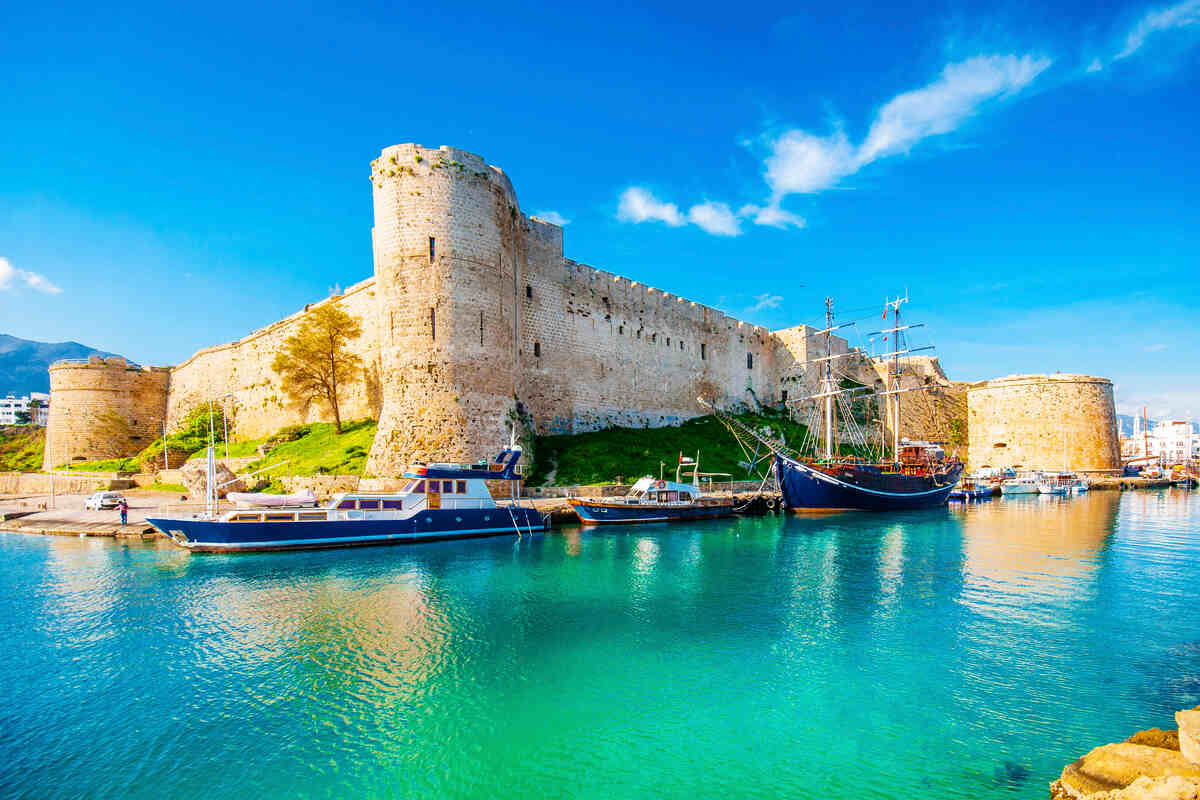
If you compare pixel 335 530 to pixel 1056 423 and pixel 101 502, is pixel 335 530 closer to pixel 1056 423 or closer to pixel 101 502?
pixel 101 502

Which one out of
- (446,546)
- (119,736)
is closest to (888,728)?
(119,736)

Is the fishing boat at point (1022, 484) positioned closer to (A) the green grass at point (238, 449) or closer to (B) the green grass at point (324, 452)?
(B) the green grass at point (324, 452)

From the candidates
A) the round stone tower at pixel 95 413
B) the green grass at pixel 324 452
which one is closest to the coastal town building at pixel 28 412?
the round stone tower at pixel 95 413

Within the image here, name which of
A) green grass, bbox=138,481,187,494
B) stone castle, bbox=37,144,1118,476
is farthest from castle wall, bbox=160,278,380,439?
green grass, bbox=138,481,187,494

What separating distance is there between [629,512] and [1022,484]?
3371 cm

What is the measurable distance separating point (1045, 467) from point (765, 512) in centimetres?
3292

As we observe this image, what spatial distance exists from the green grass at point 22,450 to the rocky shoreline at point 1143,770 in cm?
5194

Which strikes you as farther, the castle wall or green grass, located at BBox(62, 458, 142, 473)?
green grass, located at BBox(62, 458, 142, 473)

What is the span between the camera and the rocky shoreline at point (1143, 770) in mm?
4090

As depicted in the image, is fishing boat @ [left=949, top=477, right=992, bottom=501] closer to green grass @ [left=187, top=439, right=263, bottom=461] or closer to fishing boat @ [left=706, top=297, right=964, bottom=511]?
fishing boat @ [left=706, top=297, right=964, bottom=511]

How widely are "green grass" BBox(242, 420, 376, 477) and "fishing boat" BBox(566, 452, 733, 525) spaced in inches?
367

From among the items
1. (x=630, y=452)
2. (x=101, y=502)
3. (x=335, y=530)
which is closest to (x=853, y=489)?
(x=630, y=452)

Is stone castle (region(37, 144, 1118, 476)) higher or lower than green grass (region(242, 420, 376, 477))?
higher

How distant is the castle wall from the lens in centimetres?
3080
